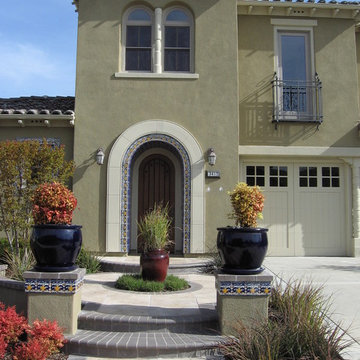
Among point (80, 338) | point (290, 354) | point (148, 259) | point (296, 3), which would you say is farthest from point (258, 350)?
point (296, 3)

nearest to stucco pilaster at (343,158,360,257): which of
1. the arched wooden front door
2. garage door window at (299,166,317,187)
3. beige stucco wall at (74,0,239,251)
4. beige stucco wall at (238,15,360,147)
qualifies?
beige stucco wall at (238,15,360,147)

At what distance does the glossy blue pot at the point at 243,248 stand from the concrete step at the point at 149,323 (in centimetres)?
83

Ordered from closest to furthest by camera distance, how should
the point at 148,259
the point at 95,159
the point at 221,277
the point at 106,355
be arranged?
the point at 106,355, the point at 221,277, the point at 148,259, the point at 95,159

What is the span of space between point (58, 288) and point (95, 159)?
20.3 ft

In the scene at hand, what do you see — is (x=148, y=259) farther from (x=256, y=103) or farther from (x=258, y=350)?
(x=256, y=103)

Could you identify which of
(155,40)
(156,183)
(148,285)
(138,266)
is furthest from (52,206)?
(155,40)

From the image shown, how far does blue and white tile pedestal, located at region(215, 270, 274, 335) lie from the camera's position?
5.60m

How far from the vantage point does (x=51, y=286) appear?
5633 millimetres

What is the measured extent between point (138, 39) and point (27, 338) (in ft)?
30.0

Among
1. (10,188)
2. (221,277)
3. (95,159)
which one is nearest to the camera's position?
(221,277)

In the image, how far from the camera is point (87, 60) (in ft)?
38.4

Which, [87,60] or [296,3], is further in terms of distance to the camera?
[296,3]

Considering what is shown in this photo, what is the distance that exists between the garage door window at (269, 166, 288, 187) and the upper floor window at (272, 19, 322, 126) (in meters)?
1.54

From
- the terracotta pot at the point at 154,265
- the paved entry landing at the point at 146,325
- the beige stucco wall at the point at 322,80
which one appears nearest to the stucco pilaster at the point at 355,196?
the beige stucco wall at the point at 322,80
